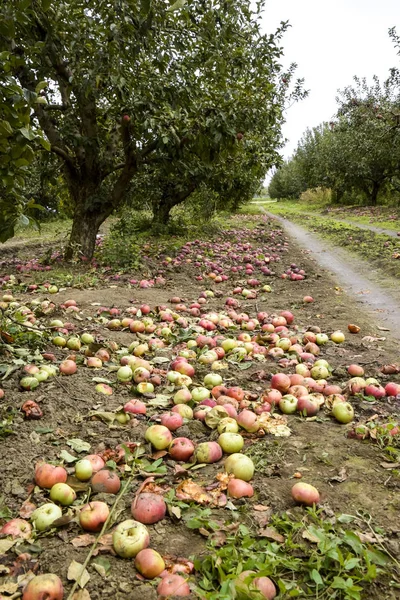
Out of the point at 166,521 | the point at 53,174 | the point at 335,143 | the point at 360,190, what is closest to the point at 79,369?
the point at 166,521

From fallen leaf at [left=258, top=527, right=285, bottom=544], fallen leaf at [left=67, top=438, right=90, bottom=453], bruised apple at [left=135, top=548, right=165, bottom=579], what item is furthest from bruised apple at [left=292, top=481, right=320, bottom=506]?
fallen leaf at [left=67, top=438, right=90, bottom=453]

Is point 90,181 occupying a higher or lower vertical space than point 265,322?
higher

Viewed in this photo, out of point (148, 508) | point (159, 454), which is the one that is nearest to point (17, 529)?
point (148, 508)

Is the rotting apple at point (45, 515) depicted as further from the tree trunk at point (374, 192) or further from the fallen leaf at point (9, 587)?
the tree trunk at point (374, 192)

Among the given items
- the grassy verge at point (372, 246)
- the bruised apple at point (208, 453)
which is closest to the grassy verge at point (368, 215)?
the grassy verge at point (372, 246)

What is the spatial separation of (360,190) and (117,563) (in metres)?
43.0

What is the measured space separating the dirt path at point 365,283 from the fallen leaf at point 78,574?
16.4 ft

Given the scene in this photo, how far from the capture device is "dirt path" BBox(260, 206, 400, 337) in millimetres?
6566

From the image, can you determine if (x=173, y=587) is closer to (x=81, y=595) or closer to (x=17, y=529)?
(x=81, y=595)

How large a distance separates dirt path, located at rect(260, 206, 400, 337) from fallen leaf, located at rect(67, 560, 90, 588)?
197 inches

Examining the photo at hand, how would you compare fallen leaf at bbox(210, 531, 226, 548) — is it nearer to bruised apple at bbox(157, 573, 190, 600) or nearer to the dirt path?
bruised apple at bbox(157, 573, 190, 600)

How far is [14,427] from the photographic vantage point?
9.29 feet

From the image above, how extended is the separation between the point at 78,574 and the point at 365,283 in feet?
27.4

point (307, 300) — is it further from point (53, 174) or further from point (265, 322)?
point (53, 174)
